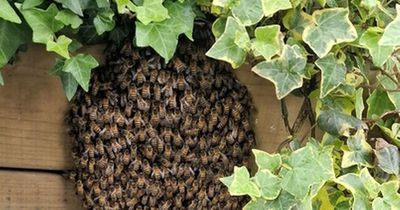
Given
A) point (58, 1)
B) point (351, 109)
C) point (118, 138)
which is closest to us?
point (58, 1)

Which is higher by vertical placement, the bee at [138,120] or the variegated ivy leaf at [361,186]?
the bee at [138,120]

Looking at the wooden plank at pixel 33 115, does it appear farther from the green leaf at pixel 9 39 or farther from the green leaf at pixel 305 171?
the green leaf at pixel 305 171

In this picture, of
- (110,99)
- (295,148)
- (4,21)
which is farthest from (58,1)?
(295,148)

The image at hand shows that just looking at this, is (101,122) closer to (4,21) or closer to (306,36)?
(4,21)

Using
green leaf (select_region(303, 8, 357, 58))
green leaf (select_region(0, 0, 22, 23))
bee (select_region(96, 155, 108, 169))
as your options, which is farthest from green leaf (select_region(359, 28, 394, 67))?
green leaf (select_region(0, 0, 22, 23))

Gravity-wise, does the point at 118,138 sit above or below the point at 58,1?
below

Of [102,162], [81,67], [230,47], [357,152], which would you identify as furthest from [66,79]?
[357,152]

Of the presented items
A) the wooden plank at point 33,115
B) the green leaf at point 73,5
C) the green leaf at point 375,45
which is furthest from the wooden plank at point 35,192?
the green leaf at point 375,45

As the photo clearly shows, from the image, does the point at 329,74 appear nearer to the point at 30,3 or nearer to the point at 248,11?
the point at 248,11
